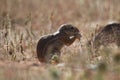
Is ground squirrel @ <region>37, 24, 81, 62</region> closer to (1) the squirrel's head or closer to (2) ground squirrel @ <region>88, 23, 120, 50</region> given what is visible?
(1) the squirrel's head

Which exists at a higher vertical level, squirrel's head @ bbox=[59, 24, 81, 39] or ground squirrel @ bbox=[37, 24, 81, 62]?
squirrel's head @ bbox=[59, 24, 81, 39]

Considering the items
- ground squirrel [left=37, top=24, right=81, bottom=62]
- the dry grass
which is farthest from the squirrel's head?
the dry grass

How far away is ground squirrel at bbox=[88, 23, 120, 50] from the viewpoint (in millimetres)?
8727

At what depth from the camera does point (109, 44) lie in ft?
28.3

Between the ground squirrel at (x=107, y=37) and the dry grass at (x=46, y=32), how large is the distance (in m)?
0.19

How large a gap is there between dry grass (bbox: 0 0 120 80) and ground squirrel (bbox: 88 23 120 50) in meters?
0.19

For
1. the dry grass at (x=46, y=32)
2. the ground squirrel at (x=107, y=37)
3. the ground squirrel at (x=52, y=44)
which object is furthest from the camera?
the ground squirrel at (x=107, y=37)

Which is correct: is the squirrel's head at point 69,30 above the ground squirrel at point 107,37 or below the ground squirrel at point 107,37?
above

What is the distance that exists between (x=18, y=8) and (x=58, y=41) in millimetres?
5024

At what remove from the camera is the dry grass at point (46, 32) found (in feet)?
20.0

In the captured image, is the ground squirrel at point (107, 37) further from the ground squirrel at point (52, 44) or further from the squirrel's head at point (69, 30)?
the ground squirrel at point (52, 44)

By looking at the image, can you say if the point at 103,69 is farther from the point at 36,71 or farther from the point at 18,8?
the point at 18,8

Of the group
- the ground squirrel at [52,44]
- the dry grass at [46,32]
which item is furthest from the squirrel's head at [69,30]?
the dry grass at [46,32]

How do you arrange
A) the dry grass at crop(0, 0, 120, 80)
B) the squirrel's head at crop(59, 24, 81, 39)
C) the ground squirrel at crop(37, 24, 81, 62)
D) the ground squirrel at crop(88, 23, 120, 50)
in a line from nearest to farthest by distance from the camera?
the dry grass at crop(0, 0, 120, 80)
the ground squirrel at crop(37, 24, 81, 62)
the squirrel's head at crop(59, 24, 81, 39)
the ground squirrel at crop(88, 23, 120, 50)
